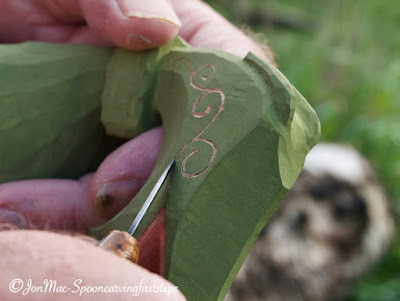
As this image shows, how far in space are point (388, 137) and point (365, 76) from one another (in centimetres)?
41

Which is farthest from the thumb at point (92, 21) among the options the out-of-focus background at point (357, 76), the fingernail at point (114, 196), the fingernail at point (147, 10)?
the out-of-focus background at point (357, 76)

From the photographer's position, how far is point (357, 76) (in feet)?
6.82

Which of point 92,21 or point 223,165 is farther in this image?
point 92,21

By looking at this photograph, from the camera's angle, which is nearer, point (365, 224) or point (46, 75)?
point (46, 75)

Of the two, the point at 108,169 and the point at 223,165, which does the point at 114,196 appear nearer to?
the point at 108,169

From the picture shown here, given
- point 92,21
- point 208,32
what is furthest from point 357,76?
point 92,21

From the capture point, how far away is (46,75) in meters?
0.67

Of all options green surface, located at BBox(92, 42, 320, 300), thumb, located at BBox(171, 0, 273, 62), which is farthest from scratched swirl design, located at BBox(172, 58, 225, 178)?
thumb, located at BBox(171, 0, 273, 62)

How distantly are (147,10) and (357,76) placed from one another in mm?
1581

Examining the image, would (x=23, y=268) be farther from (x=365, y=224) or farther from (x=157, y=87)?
(x=365, y=224)

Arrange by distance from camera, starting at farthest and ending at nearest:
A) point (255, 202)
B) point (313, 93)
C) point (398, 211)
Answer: point (313, 93) → point (398, 211) → point (255, 202)

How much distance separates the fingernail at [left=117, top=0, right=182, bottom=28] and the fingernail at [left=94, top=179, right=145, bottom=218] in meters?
0.21

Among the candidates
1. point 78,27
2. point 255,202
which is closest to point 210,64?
point 255,202

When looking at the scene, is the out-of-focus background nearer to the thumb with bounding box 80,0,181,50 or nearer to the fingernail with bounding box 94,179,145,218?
the thumb with bounding box 80,0,181,50
